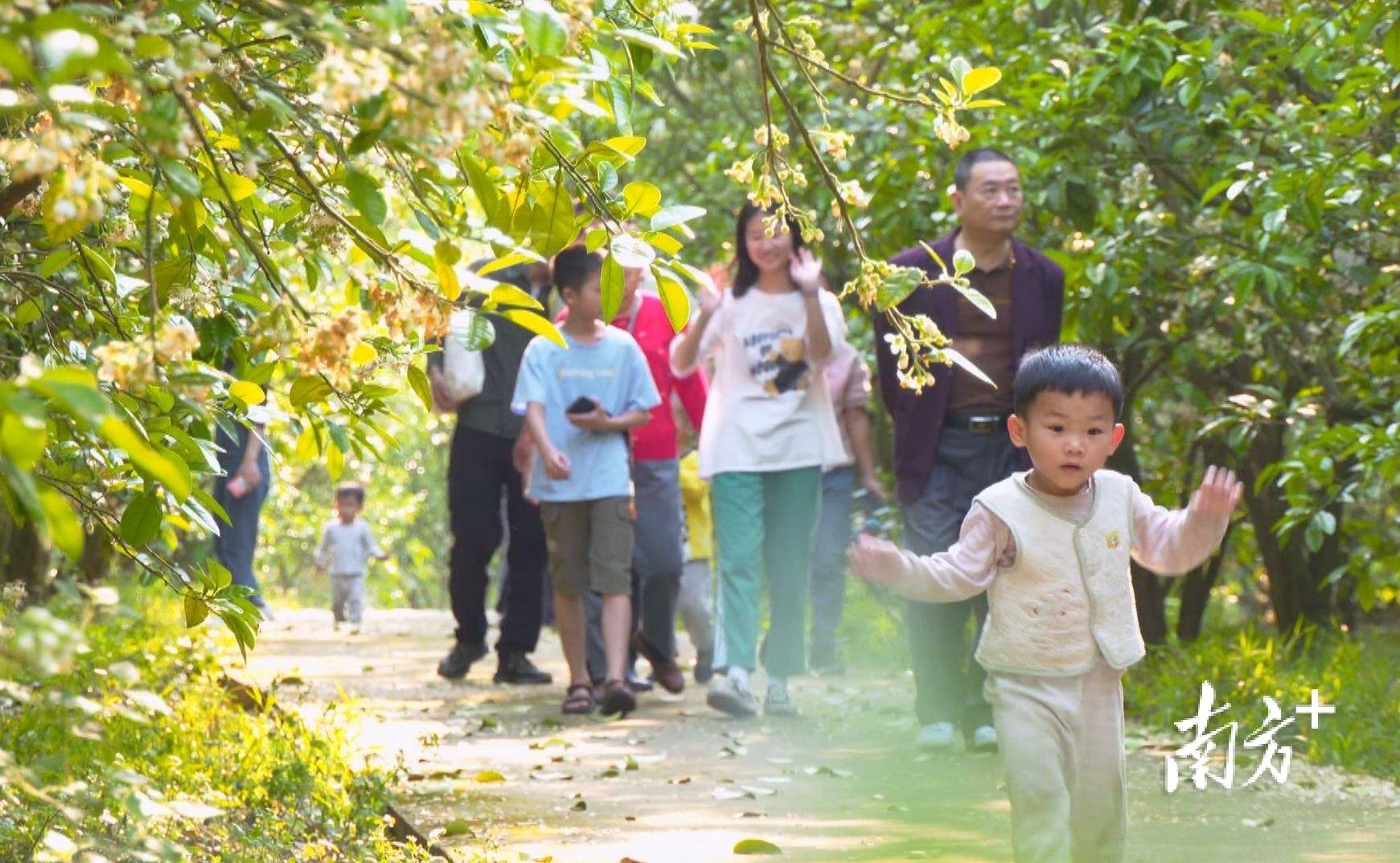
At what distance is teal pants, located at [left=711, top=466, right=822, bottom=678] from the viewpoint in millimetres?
8438

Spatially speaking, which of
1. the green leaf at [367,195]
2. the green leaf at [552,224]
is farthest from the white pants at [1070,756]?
the green leaf at [367,195]

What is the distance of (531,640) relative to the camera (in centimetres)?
970

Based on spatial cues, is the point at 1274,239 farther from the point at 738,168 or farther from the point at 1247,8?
the point at 738,168

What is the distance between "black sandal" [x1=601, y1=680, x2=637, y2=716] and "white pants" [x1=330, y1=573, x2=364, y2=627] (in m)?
6.22

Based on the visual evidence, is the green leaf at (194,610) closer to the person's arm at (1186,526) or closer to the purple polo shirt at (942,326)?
the person's arm at (1186,526)

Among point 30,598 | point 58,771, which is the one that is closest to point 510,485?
point 30,598

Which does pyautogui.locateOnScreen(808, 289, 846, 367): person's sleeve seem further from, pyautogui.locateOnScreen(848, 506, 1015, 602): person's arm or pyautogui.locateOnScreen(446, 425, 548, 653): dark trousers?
pyautogui.locateOnScreen(848, 506, 1015, 602): person's arm

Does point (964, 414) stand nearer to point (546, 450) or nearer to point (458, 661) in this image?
point (546, 450)

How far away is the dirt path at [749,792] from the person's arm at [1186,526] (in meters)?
0.98

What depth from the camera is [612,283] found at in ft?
10.7

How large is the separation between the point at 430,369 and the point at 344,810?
4.49 m

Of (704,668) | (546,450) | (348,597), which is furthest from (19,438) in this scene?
(348,597)

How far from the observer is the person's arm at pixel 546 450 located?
8312mm

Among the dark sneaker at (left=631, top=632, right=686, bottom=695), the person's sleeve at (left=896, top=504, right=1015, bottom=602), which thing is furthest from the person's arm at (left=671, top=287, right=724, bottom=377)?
the person's sleeve at (left=896, top=504, right=1015, bottom=602)
